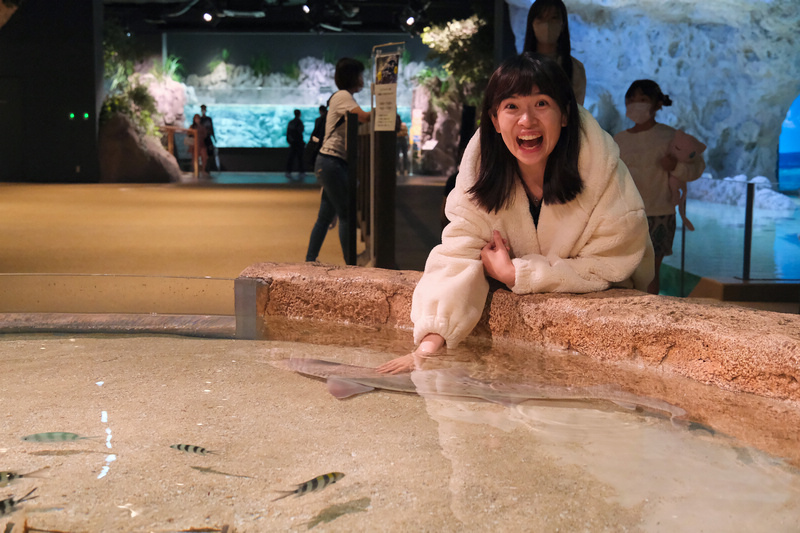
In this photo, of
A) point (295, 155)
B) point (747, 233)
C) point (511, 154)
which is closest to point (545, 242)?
point (511, 154)

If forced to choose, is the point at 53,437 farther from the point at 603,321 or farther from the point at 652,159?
the point at 652,159

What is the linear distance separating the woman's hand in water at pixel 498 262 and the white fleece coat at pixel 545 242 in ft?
0.07

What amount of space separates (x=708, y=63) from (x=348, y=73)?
35.0ft

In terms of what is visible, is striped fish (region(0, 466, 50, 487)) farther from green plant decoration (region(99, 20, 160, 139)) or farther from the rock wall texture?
green plant decoration (region(99, 20, 160, 139))

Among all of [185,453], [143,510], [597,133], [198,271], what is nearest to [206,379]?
[185,453]

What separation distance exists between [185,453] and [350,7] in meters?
18.8

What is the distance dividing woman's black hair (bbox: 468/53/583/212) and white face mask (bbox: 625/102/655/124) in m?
1.58

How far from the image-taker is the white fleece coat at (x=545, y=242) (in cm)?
243

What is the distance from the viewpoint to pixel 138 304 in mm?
3135

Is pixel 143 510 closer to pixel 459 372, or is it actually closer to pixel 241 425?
pixel 241 425

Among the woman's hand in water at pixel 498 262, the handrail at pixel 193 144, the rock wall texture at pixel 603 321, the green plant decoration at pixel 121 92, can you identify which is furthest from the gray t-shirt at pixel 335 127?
the handrail at pixel 193 144

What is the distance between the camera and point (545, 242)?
102 inches

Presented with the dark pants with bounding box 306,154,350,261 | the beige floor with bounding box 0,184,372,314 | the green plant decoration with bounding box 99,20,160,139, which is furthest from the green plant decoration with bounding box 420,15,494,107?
the dark pants with bounding box 306,154,350,261

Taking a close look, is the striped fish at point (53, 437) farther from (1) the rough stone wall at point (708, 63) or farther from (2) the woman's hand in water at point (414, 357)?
(1) the rough stone wall at point (708, 63)
